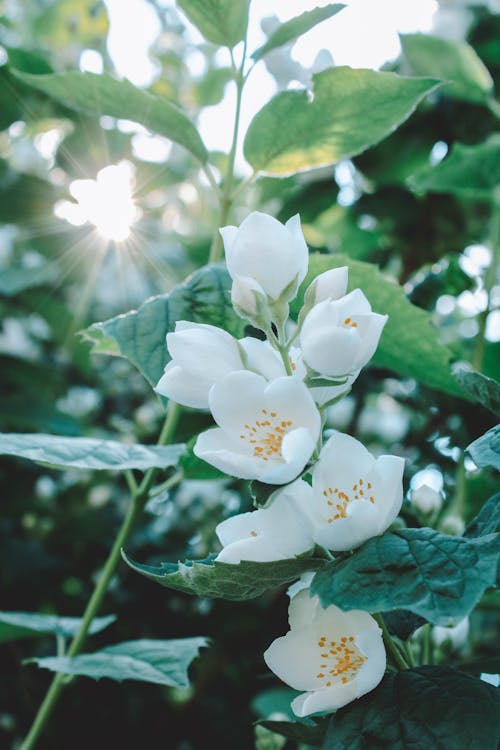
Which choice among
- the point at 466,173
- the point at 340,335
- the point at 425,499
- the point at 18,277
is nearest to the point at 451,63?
the point at 466,173

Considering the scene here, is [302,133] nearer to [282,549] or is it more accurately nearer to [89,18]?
[282,549]

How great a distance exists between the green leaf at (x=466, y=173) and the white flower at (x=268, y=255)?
788 mm

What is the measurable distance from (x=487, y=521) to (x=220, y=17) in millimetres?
698

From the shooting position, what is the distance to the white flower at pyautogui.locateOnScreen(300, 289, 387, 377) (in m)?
0.53

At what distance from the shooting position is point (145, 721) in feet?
6.34

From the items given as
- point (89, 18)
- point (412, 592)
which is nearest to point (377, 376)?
point (412, 592)

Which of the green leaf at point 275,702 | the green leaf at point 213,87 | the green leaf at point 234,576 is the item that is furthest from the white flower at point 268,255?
the green leaf at point 213,87

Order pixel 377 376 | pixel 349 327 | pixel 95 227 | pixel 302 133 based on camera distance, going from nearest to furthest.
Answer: pixel 349 327, pixel 302 133, pixel 377 376, pixel 95 227

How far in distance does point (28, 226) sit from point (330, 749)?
162cm

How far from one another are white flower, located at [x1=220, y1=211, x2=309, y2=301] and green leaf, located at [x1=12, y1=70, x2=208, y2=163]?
0.38 meters

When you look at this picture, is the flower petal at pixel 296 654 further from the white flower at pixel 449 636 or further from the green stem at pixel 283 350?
the white flower at pixel 449 636

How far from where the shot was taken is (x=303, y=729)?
2.09ft

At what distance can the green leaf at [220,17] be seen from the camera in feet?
2.99

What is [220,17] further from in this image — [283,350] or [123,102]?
[283,350]
